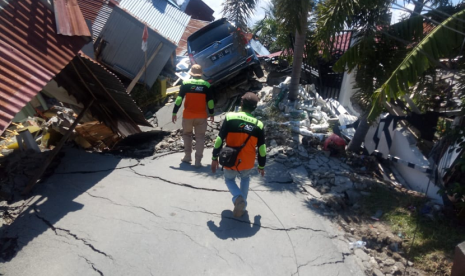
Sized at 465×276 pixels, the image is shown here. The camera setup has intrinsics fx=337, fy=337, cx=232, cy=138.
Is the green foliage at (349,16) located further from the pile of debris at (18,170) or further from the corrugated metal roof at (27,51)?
the pile of debris at (18,170)

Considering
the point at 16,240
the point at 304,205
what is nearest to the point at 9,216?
the point at 16,240

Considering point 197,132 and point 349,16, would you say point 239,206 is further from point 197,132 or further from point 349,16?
point 349,16

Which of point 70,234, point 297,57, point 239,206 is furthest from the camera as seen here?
point 297,57

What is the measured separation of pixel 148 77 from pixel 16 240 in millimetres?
8996

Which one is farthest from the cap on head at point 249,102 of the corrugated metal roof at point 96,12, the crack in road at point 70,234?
the corrugated metal roof at point 96,12

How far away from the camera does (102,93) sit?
263 inches

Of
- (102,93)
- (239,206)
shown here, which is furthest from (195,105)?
(239,206)

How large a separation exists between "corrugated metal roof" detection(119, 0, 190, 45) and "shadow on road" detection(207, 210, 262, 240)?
942 centimetres

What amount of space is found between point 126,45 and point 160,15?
2759mm

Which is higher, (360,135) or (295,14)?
(295,14)

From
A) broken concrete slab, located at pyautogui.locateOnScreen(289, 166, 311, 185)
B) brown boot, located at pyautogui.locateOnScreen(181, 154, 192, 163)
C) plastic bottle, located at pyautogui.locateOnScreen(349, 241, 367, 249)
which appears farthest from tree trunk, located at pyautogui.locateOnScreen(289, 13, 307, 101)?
plastic bottle, located at pyautogui.locateOnScreen(349, 241, 367, 249)

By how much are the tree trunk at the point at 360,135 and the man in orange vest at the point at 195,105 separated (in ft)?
12.1

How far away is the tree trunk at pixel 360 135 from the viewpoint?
7.64 m

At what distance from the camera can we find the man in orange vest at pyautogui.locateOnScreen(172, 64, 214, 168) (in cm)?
581
